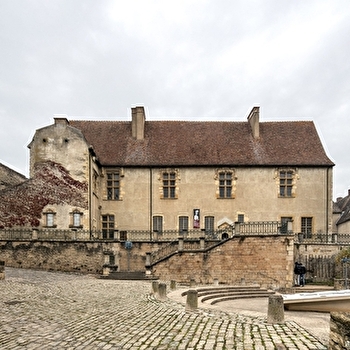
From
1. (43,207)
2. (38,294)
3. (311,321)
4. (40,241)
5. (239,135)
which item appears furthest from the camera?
(239,135)

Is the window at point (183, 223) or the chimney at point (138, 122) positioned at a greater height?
the chimney at point (138, 122)

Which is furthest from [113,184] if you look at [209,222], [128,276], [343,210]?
[343,210]

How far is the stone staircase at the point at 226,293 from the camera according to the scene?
44.9 feet

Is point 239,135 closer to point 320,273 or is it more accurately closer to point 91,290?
point 320,273

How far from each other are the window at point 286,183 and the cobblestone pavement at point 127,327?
1706 cm

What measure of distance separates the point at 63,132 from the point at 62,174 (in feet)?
9.32

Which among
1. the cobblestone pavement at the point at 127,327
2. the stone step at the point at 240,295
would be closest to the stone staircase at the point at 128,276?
the stone step at the point at 240,295

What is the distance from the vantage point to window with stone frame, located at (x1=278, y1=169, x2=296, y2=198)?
26.0 m

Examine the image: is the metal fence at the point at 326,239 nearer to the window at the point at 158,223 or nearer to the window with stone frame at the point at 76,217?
the window at the point at 158,223

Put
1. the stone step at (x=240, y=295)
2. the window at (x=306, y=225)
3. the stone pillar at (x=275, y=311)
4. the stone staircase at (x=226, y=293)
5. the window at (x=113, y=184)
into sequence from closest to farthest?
the stone pillar at (x=275, y=311), the stone staircase at (x=226, y=293), the stone step at (x=240, y=295), the window at (x=306, y=225), the window at (x=113, y=184)

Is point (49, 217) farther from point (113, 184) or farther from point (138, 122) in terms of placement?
point (138, 122)

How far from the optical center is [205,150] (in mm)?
27031

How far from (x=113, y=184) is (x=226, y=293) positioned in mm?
13598

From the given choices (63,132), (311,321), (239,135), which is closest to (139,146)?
(63,132)
